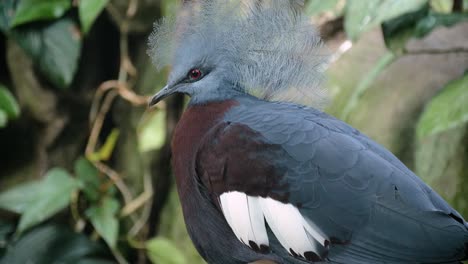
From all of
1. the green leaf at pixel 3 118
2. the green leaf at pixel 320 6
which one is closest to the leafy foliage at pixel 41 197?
the green leaf at pixel 3 118

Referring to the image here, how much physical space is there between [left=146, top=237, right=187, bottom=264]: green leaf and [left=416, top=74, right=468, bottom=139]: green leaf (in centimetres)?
100

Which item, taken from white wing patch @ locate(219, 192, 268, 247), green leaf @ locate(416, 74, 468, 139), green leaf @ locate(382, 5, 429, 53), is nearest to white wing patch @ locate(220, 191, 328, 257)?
white wing patch @ locate(219, 192, 268, 247)

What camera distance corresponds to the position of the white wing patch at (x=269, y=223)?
88cm

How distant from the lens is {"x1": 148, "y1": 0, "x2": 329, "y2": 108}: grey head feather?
96 centimetres

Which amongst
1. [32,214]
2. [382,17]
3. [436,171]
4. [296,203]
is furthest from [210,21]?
[32,214]

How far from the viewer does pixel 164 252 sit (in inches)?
80.7

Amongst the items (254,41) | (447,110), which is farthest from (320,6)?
(254,41)

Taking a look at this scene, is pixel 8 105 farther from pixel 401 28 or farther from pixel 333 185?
pixel 333 185

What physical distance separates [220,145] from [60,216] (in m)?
1.50

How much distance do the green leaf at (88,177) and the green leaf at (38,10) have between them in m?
0.49

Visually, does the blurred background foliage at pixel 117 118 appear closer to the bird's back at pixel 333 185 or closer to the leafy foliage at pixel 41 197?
the leafy foliage at pixel 41 197

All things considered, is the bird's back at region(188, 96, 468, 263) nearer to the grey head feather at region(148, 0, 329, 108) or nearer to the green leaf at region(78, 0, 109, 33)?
the grey head feather at region(148, 0, 329, 108)

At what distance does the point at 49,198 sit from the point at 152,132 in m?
0.43

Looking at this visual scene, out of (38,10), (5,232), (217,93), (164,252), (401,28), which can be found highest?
(401,28)
